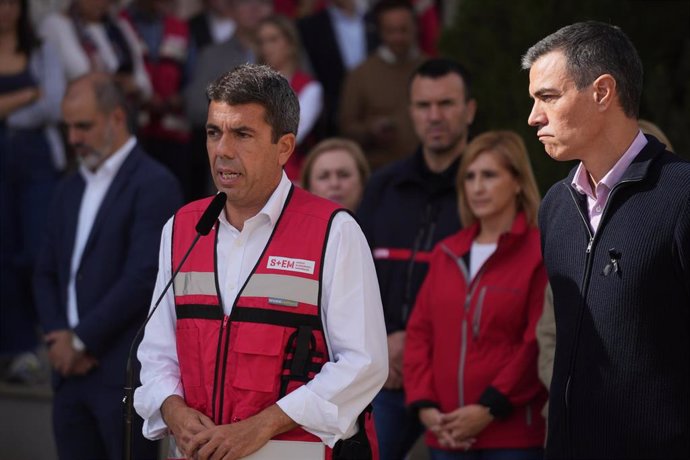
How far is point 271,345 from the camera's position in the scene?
12.1 ft

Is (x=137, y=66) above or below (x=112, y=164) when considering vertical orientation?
above

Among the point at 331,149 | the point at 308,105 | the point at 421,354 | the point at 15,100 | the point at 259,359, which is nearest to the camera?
the point at 259,359

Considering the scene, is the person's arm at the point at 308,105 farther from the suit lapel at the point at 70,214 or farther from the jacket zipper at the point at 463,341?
the jacket zipper at the point at 463,341

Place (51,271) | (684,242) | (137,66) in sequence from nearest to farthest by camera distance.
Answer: (684,242) → (51,271) → (137,66)

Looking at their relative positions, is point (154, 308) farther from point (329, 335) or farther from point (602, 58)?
point (602, 58)

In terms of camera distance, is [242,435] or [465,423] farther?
[465,423]

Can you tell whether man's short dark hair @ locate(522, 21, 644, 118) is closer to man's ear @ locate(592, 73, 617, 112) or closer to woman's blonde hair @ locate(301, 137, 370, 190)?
man's ear @ locate(592, 73, 617, 112)

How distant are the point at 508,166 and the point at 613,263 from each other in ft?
6.01

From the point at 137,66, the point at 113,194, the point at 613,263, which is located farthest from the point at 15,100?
the point at 613,263

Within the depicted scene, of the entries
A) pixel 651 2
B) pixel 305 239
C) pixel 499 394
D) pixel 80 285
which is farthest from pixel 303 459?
pixel 651 2

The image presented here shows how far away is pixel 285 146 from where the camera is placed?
393cm

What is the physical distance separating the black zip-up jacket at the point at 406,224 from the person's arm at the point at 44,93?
277 centimetres

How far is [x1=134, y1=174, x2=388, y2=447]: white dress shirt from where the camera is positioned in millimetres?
3652

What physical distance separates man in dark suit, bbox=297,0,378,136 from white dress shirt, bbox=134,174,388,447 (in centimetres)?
476
